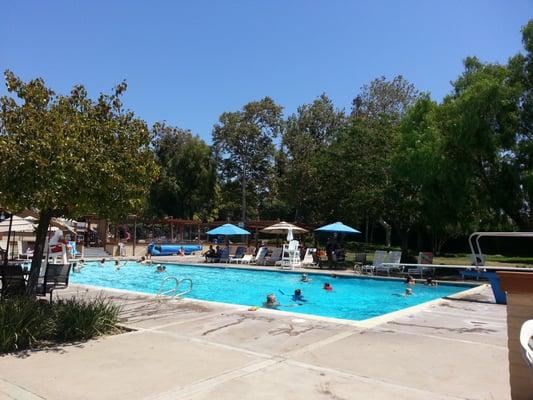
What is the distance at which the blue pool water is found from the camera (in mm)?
14852

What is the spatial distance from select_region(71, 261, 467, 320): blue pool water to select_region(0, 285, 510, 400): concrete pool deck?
5487mm

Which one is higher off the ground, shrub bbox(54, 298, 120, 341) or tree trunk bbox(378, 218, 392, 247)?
tree trunk bbox(378, 218, 392, 247)

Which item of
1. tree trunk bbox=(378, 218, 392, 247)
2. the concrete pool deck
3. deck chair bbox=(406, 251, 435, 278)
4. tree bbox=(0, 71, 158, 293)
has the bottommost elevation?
the concrete pool deck

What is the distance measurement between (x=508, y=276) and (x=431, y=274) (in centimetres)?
1695

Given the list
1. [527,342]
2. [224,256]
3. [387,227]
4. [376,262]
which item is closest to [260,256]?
[224,256]

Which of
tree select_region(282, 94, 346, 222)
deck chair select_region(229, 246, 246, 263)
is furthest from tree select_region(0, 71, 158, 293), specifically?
tree select_region(282, 94, 346, 222)

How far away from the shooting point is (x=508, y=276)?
3896mm

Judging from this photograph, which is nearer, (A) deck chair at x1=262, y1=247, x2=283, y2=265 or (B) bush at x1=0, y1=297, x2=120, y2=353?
(B) bush at x1=0, y1=297, x2=120, y2=353

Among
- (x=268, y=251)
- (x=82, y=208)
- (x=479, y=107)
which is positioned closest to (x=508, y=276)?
(x=82, y=208)

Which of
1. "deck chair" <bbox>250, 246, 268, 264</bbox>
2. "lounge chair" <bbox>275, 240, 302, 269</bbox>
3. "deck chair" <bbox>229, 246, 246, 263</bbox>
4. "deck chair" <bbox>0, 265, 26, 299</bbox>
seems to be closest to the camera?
"deck chair" <bbox>0, 265, 26, 299</bbox>

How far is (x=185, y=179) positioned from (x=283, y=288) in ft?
104

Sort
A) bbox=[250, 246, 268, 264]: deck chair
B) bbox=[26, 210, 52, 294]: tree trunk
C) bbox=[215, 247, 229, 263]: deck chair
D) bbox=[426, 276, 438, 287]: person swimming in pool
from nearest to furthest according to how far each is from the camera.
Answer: bbox=[26, 210, 52, 294]: tree trunk < bbox=[426, 276, 438, 287]: person swimming in pool < bbox=[250, 246, 268, 264]: deck chair < bbox=[215, 247, 229, 263]: deck chair

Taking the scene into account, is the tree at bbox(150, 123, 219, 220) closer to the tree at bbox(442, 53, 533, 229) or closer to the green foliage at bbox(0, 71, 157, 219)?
the tree at bbox(442, 53, 533, 229)

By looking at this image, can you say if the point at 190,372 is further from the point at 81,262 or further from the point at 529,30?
the point at 81,262
